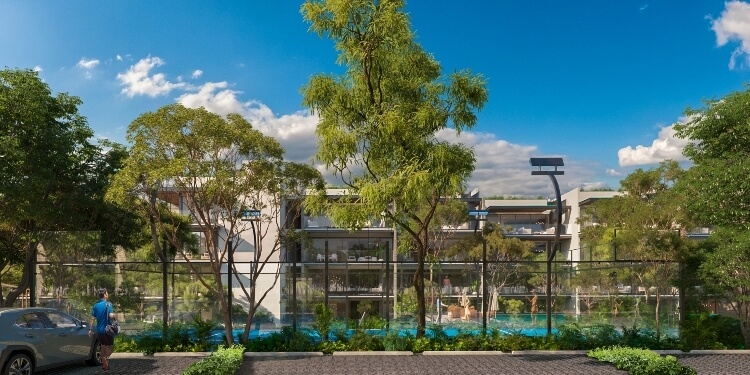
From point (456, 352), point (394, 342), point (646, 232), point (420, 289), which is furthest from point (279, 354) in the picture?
point (646, 232)

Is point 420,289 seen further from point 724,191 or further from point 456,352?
point 724,191

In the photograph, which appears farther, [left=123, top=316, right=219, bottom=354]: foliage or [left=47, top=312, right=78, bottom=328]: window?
[left=123, top=316, right=219, bottom=354]: foliage

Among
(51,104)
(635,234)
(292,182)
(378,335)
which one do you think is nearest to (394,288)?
(378,335)

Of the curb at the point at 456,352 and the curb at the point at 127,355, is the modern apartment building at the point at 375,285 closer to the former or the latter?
the curb at the point at 456,352

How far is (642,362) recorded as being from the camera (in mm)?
12219

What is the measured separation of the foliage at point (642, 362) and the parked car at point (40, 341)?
10.7 metres

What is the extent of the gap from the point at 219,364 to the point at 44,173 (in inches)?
364

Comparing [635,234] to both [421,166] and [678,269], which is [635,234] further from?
[421,166]

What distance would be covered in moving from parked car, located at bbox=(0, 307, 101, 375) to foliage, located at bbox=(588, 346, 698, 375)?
1073cm

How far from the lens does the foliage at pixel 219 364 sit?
11133mm

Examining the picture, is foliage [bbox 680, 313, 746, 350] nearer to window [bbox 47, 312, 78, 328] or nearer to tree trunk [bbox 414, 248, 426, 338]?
tree trunk [bbox 414, 248, 426, 338]

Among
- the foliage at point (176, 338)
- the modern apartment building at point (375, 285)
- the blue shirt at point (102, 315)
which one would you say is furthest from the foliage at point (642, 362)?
the blue shirt at point (102, 315)

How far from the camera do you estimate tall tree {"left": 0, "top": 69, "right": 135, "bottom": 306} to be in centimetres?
1712

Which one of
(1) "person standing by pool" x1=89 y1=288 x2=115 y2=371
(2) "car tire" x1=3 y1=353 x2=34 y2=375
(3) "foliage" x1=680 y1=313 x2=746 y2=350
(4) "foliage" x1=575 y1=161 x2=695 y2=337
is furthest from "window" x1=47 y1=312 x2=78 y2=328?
(3) "foliage" x1=680 y1=313 x2=746 y2=350
